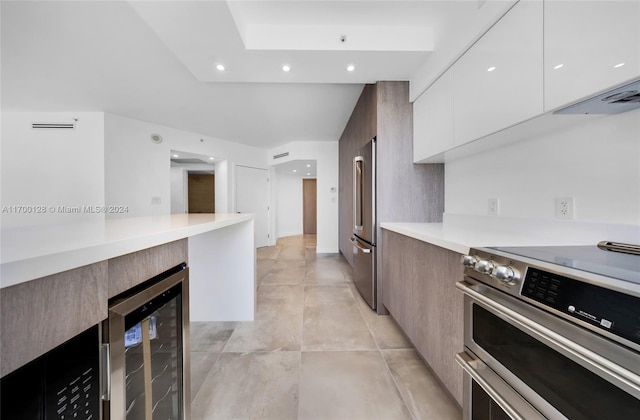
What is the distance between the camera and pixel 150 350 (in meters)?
0.79

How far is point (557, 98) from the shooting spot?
3.05 feet

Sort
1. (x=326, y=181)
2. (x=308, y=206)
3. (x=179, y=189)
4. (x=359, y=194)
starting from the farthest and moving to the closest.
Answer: (x=308, y=206), (x=179, y=189), (x=326, y=181), (x=359, y=194)

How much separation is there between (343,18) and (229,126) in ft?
10.1

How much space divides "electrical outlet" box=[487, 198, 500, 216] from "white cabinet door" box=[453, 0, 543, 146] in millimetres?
475

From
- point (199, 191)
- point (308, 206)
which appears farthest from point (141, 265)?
point (199, 191)

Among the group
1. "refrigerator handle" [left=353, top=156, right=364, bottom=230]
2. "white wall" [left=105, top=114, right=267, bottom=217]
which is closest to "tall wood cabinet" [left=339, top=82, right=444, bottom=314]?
"refrigerator handle" [left=353, top=156, right=364, bottom=230]

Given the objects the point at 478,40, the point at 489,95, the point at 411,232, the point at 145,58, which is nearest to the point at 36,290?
the point at 411,232

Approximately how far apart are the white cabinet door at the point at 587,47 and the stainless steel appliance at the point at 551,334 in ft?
2.05

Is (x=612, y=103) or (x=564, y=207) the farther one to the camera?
(x=564, y=207)

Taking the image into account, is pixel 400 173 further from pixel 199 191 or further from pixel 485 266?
pixel 199 191

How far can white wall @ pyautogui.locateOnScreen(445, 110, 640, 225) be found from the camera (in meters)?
0.93

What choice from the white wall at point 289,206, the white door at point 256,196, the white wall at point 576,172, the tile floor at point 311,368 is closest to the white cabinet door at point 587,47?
the white wall at point 576,172

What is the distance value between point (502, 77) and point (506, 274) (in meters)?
1.10

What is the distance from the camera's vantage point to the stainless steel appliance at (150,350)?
58 centimetres
